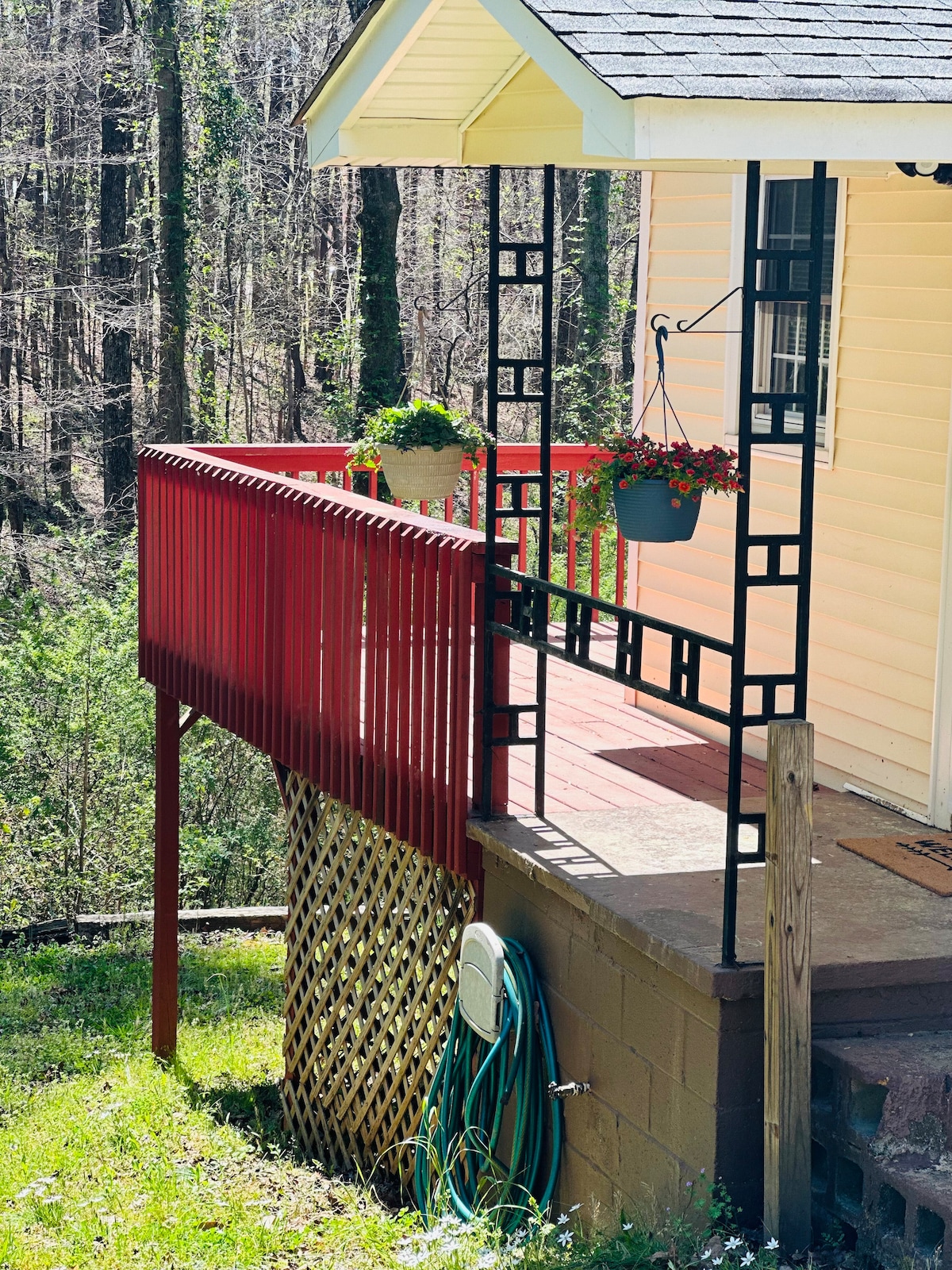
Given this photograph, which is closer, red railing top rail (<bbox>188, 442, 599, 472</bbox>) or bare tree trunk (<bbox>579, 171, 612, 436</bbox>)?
red railing top rail (<bbox>188, 442, 599, 472</bbox>)

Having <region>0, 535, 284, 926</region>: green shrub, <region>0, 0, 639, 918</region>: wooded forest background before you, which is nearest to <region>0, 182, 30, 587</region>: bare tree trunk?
<region>0, 0, 639, 918</region>: wooded forest background

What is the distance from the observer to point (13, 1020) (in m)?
9.18

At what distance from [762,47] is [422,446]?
131 inches

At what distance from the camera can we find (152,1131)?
726 centimetres

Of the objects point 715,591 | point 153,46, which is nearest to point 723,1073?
point 715,591

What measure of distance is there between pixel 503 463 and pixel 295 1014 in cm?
418

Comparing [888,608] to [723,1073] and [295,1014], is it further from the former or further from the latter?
[295,1014]

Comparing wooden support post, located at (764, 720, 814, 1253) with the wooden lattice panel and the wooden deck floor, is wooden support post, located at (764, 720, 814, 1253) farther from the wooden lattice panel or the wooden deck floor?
the wooden lattice panel

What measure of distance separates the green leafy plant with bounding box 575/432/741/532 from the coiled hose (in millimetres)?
1638

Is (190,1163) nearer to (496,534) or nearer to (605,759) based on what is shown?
(605,759)

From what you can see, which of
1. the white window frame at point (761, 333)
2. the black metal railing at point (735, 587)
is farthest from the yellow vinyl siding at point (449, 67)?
the white window frame at point (761, 333)

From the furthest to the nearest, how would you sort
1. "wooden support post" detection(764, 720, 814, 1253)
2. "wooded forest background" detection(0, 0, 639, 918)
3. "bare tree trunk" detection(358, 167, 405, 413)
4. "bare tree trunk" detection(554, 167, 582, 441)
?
"bare tree trunk" detection(554, 167, 582, 441) → "bare tree trunk" detection(358, 167, 405, 413) → "wooded forest background" detection(0, 0, 639, 918) → "wooden support post" detection(764, 720, 814, 1253)

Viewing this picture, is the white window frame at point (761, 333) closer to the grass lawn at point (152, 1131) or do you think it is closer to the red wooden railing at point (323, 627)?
the red wooden railing at point (323, 627)

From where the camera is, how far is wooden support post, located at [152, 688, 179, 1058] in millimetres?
8344
